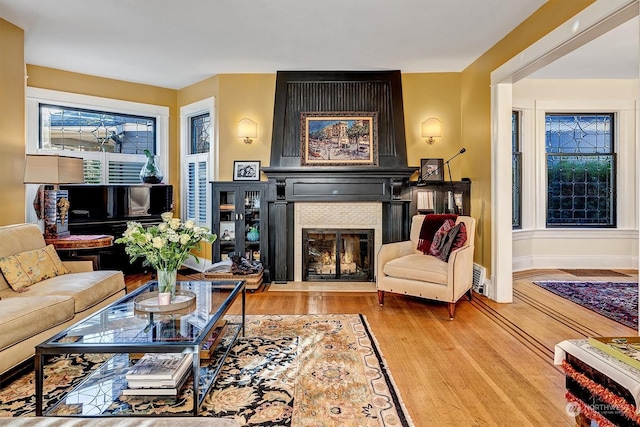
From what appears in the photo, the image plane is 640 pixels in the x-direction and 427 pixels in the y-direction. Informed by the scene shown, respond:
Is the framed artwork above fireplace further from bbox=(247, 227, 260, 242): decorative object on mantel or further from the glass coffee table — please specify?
the glass coffee table

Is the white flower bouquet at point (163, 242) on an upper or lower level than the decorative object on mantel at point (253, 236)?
upper

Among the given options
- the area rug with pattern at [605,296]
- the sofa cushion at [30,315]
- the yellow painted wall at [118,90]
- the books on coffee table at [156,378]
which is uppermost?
the yellow painted wall at [118,90]

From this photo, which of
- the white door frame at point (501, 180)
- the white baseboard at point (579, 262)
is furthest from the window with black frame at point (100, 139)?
the white baseboard at point (579, 262)

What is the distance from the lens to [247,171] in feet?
16.2

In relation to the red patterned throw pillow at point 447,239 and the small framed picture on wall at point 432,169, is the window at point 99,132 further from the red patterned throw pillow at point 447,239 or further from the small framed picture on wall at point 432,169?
the red patterned throw pillow at point 447,239

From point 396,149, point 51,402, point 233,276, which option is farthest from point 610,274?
point 51,402

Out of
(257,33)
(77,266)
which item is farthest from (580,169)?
(77,266)

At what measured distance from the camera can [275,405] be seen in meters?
2.00

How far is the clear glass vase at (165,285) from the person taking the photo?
90.8 inches

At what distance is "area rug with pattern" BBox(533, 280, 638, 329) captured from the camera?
3.53 metres

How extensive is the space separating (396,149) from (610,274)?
3.59m

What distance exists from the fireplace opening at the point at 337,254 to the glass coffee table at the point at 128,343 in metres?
2.35

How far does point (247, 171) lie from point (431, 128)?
2.50 m

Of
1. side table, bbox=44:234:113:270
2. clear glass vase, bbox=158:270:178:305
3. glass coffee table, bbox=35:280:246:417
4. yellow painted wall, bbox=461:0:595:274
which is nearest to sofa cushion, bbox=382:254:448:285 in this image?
yellow painted wall, bbox=461:0:595:274
